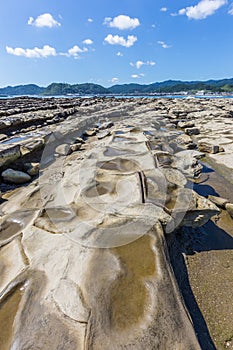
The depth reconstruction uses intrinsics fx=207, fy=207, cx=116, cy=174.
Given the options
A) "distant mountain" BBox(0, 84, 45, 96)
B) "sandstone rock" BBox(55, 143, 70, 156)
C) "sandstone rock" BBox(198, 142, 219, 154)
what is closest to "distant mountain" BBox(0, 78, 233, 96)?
"distant mountain" BBox(0, 84, 45, 96)

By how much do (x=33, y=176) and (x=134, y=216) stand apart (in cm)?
411

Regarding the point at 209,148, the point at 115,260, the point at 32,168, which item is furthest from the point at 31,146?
the point at 209,148

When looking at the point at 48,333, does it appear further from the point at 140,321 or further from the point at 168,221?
the point at 168,221

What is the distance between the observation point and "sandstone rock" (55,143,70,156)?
8058mm

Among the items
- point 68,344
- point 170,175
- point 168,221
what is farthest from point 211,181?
point 68,344

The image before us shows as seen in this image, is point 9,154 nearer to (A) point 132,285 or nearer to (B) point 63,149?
(B) point 63,149

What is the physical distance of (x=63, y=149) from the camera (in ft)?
27.4

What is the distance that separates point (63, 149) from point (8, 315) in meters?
6.91

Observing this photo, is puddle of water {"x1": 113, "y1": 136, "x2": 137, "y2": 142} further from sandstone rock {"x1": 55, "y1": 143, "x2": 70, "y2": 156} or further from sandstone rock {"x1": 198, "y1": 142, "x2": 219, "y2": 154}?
sandstone rock {"x1": 198, "y1": 142, "x2": 219, "y2": 154}

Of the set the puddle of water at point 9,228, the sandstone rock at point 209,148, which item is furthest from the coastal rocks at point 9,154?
the sandstone rock at point 209,148

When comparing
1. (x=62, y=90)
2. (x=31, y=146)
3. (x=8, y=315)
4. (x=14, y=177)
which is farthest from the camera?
(x=62, y=90)

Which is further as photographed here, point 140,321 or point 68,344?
point 140,321

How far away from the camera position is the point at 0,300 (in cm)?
207

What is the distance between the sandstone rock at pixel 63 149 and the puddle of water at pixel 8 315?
6309 millimetres
